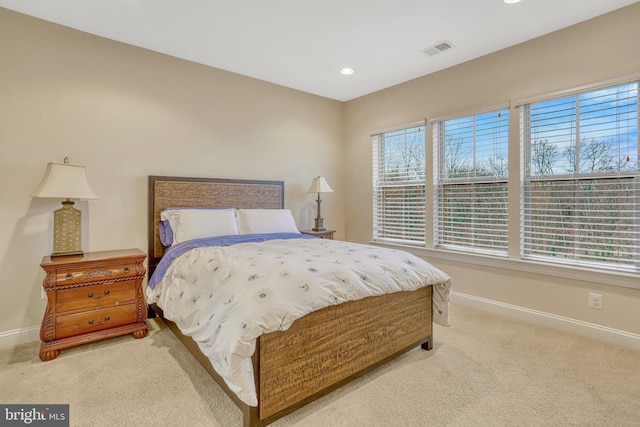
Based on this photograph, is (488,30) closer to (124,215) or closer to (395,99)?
Answer: (395,99)

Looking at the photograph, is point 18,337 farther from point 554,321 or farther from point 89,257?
point 554,321

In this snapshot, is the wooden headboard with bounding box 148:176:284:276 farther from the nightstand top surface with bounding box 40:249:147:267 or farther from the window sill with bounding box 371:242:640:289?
the window sill with bounding box 371:242:640:289

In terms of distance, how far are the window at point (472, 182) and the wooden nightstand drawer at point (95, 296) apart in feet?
10.5

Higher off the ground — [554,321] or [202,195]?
[202,195]

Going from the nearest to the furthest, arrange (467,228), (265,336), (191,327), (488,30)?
(265,336)
(191,327)
(488,30)
(467,228)

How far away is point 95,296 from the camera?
250 centimetres

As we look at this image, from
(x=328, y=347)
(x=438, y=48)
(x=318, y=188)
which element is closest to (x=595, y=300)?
(x=328, y=347)

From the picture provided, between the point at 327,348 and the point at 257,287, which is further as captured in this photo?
the point at 327,348

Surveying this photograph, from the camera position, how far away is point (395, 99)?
4117 mm

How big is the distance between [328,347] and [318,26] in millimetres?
2535

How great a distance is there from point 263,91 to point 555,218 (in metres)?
3.43

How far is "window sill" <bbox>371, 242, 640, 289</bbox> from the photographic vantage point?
2.49 metres

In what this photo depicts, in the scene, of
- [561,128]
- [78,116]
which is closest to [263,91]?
[78,116]

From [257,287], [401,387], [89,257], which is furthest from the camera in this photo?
[89,257]
